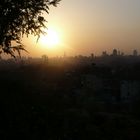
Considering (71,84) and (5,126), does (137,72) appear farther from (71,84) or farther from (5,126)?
(5,126)

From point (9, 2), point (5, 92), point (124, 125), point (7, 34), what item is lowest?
point (124, 125)

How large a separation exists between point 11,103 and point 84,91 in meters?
13.1

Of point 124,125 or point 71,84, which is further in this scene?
point 71,84

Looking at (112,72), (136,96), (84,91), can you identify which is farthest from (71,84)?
(112,72)

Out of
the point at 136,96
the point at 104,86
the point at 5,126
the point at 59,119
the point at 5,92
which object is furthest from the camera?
the point at 104,86

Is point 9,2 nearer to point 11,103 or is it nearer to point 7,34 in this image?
point 7,34

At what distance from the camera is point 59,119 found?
23.2 meters

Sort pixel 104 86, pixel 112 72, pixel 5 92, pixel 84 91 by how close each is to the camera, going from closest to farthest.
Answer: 1. pixel 5 92
2. pixel 84 91
3. pixel 104 86
4. pixel 112 72

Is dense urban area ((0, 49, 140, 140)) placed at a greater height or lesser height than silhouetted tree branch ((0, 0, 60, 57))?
lesser

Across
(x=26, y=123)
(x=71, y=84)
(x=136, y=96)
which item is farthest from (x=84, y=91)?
(x=26, y=123)

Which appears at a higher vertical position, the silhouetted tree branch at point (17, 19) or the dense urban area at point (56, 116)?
the silhouetted tree branch at point (17, 19)

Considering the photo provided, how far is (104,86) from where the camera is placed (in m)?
44.1

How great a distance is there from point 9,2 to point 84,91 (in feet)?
40.7

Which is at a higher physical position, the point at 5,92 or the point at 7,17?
the point at 7,17
